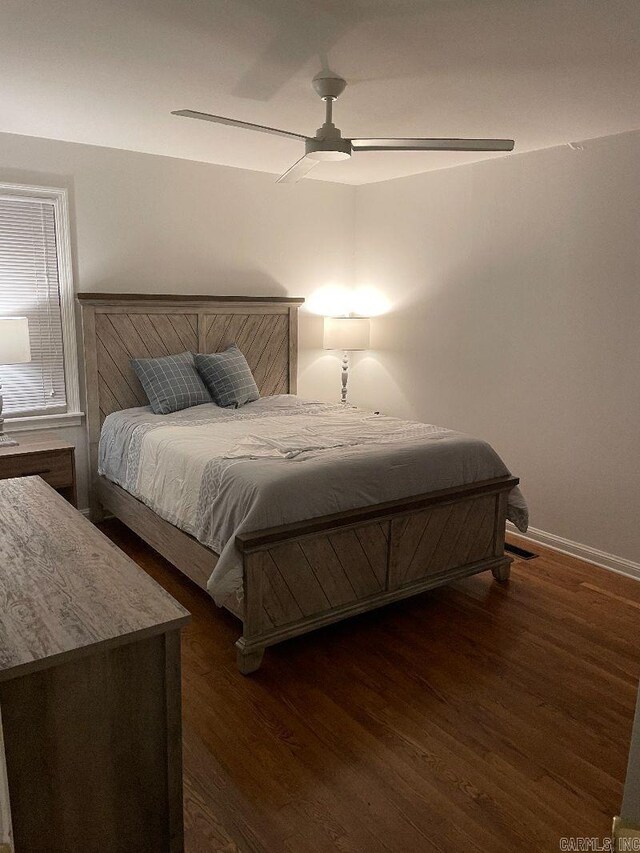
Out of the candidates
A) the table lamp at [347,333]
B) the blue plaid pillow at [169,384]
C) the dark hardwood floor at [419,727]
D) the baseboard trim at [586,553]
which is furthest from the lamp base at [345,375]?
the dark hardwood floor at [419,727]

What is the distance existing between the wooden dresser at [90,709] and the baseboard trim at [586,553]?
2.98 metres

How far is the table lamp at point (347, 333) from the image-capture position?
17.0 ft

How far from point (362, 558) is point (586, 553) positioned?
1722 millimetres

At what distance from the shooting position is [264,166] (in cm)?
461

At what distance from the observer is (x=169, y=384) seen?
415 centimetres

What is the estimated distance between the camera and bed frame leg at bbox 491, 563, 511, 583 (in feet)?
11.5

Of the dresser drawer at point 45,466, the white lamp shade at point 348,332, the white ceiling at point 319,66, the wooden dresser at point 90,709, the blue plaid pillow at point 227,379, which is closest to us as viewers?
the wooden dresser at point 90,709

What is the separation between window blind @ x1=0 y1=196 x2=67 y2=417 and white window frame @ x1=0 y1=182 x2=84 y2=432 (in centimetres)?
3

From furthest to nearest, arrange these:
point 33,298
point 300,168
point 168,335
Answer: point 168,335 < point 33,298 < point 300,168

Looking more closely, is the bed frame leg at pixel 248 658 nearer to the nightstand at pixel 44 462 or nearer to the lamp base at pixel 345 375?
the nightstand at pixel 44 462

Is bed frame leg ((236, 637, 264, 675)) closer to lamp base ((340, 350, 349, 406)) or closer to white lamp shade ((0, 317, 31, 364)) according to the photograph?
white lamp shade ((0, 317, 31, 364))

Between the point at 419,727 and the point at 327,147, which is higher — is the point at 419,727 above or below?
below

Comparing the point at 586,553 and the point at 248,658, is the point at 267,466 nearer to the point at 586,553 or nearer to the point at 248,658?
the point at 248,658

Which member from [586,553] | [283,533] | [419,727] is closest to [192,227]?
[283,533]
